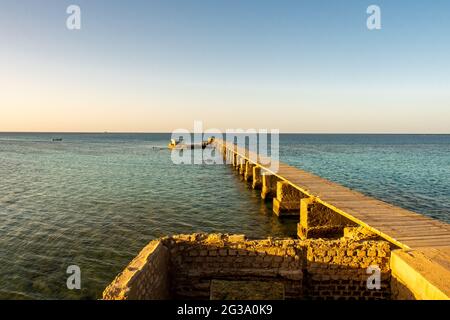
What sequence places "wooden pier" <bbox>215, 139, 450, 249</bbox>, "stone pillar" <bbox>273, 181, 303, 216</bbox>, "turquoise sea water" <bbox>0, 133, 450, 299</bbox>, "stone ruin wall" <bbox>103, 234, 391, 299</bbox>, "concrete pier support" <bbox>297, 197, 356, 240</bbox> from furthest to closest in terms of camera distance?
"stone pillar" <bbox>273, 181, 303, 216</bbox> < "concrete pier support" <bbox>297, 197, 356, 240</bbox> < "turquoise sea water" <bbox>0, 133, 450, 299</bbox> < "wooden pier" <bbox>215, 139, 450, 249</bbox> < "stone ruin wall" <bbox>103, 234, 391, 299</bbox>

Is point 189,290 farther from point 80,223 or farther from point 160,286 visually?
point 80,223

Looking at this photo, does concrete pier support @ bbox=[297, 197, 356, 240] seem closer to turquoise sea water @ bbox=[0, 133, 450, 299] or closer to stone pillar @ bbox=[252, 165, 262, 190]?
turquoise sea water @ bbox=[0, 133, 450, 299]

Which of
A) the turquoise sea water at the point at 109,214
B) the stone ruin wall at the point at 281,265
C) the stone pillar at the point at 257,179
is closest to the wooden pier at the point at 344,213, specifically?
the stone ruin wall at the point at 281,265

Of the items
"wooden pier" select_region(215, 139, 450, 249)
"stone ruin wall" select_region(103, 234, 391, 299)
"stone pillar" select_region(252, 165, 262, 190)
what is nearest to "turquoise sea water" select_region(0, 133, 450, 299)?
"stone pillar" select_region(252, 165, 262, 190)

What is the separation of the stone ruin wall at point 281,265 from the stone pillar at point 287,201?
33.0 ft

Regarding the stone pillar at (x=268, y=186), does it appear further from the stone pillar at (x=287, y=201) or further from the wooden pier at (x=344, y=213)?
the stone pillar at (x=287, y=201)

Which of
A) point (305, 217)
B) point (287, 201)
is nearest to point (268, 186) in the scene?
point (287, 201)

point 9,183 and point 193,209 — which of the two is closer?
point 193,209

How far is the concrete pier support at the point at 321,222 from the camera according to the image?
1377 centimetres

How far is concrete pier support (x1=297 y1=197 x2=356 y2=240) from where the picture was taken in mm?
13766

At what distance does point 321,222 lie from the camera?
546 inches
